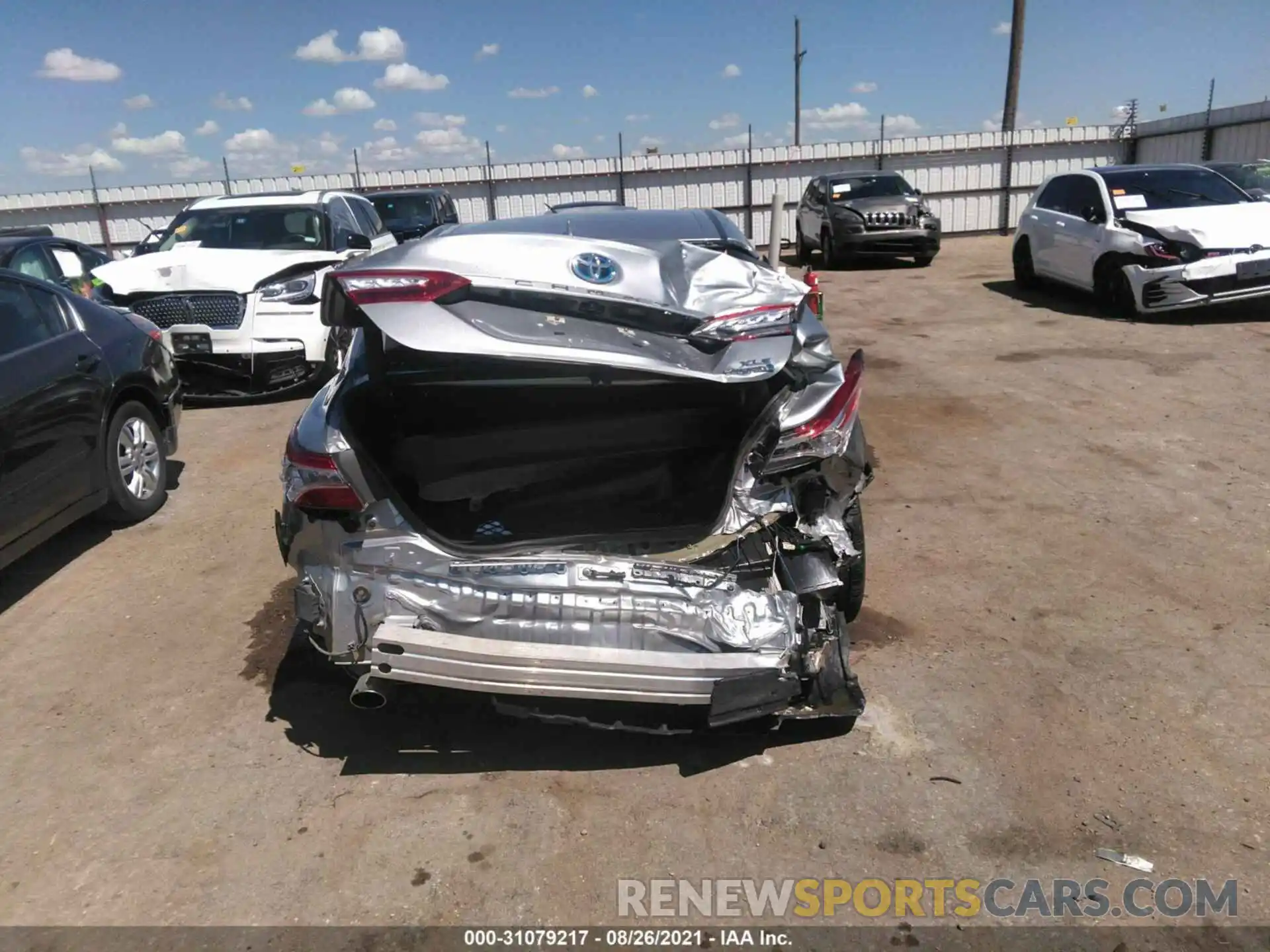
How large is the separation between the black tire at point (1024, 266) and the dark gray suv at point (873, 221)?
9.68 feet

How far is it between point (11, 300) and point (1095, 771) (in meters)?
5.63

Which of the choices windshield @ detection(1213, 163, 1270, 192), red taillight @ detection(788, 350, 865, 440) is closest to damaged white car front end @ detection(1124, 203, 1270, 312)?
windshield @ detection(1213, 163, 1270, 192)

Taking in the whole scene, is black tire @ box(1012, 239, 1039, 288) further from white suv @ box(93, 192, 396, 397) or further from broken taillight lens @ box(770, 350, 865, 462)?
broken taillight lens @ box(770, 350, 865, 462)

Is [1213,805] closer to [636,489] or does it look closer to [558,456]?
[636,489]

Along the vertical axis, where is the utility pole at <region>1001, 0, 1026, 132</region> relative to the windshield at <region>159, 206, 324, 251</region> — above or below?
above

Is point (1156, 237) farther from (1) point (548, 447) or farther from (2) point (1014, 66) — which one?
(2) point (1014, 66)

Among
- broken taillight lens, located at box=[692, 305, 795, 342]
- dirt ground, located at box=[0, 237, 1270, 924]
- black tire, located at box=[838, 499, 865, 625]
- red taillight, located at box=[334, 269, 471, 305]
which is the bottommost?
dirt ground, located at box=[0, 237, 1270, 924]

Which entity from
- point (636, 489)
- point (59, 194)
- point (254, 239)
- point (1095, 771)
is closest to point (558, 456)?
point (636, 489)

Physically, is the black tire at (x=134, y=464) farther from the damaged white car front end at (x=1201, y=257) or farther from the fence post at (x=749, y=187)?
the fence post at (x=749, y=187)

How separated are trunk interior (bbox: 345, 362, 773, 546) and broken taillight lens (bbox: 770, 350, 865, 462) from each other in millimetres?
194

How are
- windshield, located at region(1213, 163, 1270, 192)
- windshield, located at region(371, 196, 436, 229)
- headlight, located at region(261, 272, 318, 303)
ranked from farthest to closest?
windshield, located at region(371, 196, 436, 229)
windshield, located at region(1213, 163, 1270, 192)
headlight, located at region(261, 272, 318, 303)

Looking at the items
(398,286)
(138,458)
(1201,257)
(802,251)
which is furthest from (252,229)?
(802,251)

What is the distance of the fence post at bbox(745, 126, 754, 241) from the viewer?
22.3m

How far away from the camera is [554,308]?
2941mm
